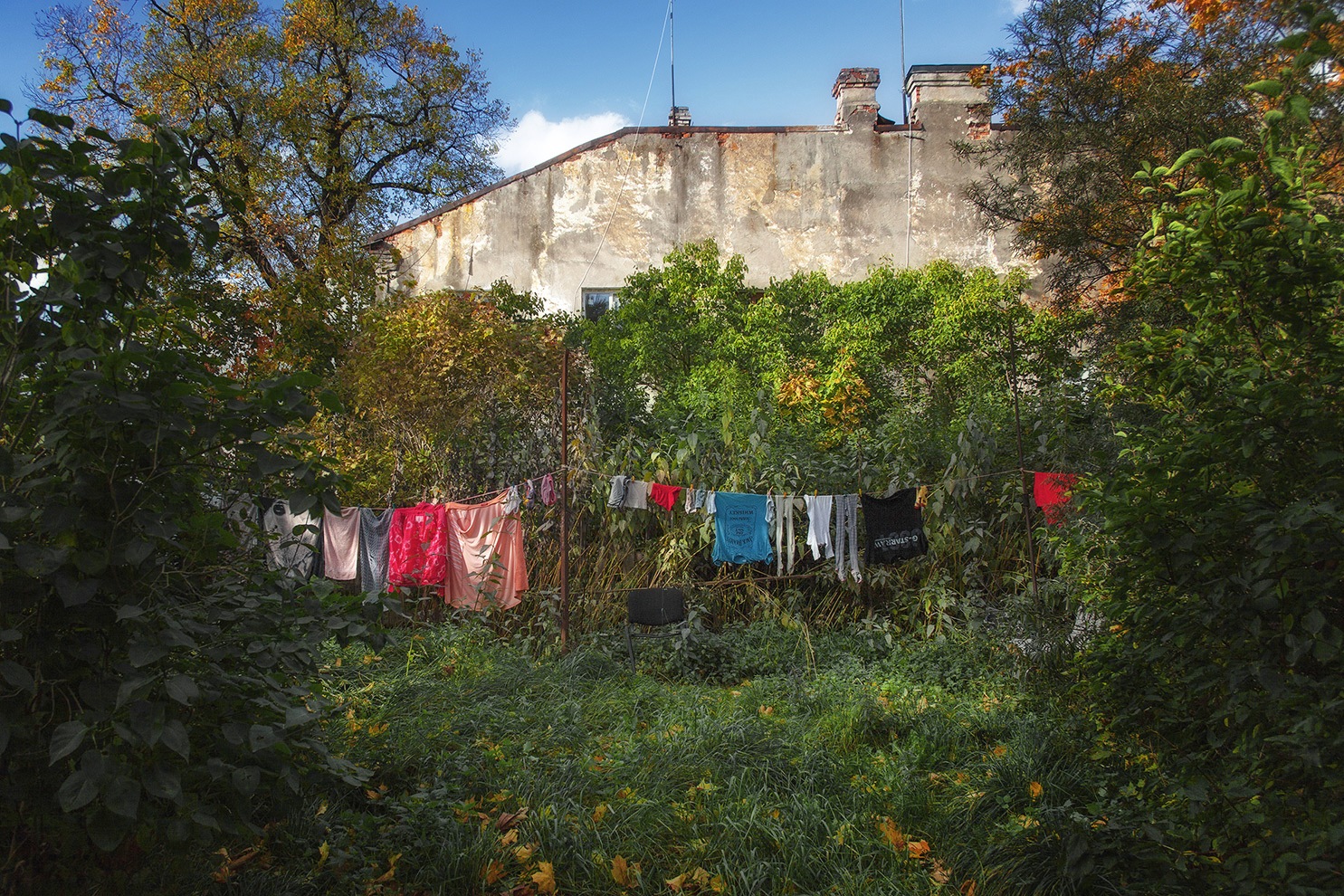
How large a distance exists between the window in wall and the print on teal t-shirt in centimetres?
668

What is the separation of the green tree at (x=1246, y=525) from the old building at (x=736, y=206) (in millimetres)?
11612

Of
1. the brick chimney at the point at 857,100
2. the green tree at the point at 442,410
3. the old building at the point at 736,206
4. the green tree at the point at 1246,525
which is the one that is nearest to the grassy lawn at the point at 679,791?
the green tree at the point at 1246,525

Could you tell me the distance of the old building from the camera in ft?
47.1

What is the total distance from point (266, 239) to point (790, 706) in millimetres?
12558

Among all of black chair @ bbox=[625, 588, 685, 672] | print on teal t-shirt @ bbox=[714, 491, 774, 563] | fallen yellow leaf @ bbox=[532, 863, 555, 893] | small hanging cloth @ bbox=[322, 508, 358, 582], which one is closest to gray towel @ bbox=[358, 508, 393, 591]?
small hanging cloth @ bbox=[322, 508, 358, 582]

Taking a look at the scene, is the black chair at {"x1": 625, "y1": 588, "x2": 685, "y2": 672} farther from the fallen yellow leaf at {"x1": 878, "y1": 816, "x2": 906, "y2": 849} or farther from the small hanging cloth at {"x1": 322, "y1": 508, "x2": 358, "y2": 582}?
the fallen yellow leaf at {"x1": 878, "y1": 816, "x2": 906, "y2": 849}

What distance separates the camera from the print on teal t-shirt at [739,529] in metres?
8.46

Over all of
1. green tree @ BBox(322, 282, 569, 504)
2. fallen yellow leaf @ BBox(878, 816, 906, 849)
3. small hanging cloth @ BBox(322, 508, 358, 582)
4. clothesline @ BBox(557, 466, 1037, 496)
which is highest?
green tree @ BBox(322, 282, 569, 504)

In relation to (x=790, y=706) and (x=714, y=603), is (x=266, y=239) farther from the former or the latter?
(x=790, y=706)

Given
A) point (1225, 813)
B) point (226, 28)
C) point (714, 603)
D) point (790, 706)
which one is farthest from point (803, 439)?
point (226, 28)

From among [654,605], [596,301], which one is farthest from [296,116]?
[654,605]

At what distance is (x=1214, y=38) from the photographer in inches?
385

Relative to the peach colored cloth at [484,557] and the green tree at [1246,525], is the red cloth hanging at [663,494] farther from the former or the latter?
the green tree at [1246,525]

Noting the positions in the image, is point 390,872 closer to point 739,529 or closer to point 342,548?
point 739,529
